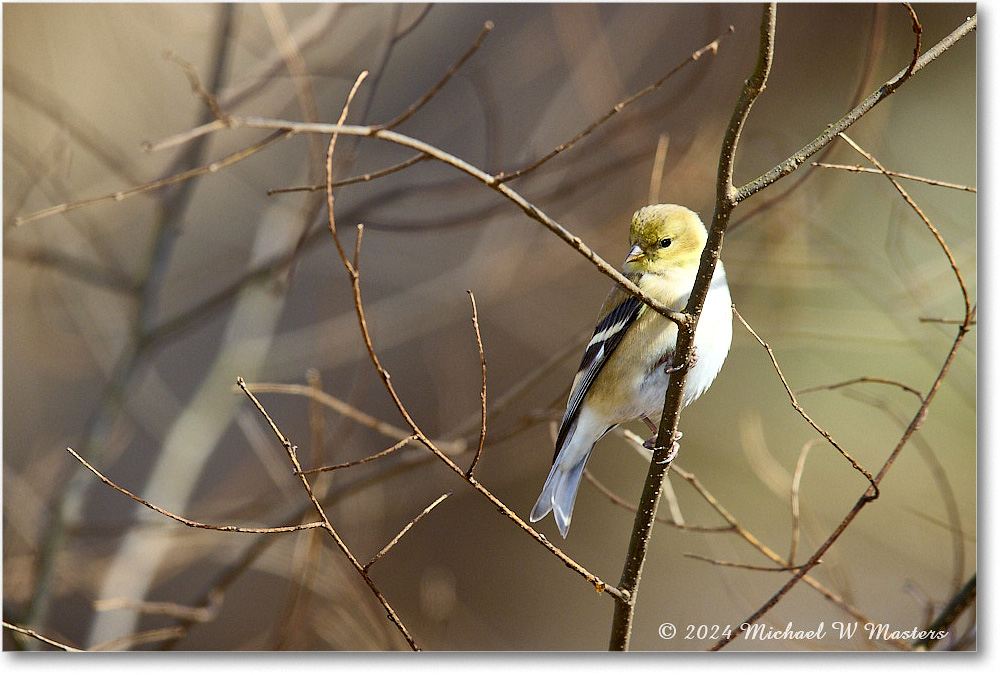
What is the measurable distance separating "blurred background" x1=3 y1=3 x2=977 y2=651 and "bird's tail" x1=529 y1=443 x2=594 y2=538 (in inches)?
5.3

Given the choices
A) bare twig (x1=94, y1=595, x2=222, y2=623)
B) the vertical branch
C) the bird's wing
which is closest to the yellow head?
the bird's wing

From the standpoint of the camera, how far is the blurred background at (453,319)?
2.01 m

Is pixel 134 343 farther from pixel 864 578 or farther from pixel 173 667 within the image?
pixel 864 578

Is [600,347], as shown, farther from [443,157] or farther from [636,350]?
[443,157]

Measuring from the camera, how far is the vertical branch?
1.13 meters

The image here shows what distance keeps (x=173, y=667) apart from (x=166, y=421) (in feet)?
2.27

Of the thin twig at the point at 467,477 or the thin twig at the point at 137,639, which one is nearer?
the thin twig at the point at 467,477

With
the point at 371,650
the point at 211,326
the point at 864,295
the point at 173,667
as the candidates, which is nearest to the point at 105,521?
the point at 173,667

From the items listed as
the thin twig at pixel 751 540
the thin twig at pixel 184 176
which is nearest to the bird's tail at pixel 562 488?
the thin twig at pixel 751 540

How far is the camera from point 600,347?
5.71 ft

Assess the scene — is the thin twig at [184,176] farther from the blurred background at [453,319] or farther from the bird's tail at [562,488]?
the bird's tail at [562,488]

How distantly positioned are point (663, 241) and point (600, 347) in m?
0.28

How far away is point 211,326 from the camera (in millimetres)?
2348

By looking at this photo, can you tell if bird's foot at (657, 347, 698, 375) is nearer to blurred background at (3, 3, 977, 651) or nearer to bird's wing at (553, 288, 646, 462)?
bird's wing at (553, 288, 646, 462)
